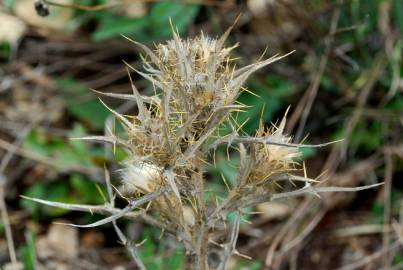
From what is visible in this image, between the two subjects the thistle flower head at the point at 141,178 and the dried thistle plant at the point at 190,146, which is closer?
the dried thistle plant at the point at 190,146

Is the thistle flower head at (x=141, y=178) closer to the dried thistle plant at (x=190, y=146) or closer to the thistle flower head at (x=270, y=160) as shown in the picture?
the dried thistle plant at (x=190, y=146)

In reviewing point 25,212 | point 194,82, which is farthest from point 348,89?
point 194,82

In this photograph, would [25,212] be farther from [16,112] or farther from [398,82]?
[398,82]

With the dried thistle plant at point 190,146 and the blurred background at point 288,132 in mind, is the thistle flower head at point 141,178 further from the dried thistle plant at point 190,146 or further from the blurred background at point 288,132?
the blurred background at point 288,132

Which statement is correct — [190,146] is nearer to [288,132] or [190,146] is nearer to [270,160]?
[270,160]

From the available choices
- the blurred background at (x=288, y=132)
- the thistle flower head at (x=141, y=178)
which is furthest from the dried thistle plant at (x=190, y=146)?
the blurred background at (x=288, y=132)

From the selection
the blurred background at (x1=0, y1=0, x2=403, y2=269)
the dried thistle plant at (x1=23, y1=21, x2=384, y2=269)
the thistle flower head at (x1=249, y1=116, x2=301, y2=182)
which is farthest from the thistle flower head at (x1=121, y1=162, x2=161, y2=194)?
the blurred background at (x1=0, y1=0, x2=403, y2=269)

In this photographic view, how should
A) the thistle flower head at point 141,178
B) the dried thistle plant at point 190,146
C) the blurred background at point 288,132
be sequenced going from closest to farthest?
the dried thistle plant at point 190,146 → the thistle flower head at point 141,178 → the blurred background at point 288,132

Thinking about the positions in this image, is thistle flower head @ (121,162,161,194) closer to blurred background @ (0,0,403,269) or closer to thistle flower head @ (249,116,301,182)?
thistle flower head @ (249,116,301,182)

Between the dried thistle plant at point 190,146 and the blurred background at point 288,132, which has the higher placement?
the dried thistle plant at point 190,146

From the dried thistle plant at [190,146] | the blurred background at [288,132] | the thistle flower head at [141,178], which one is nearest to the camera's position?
the dried thistle plant at [190,146]
